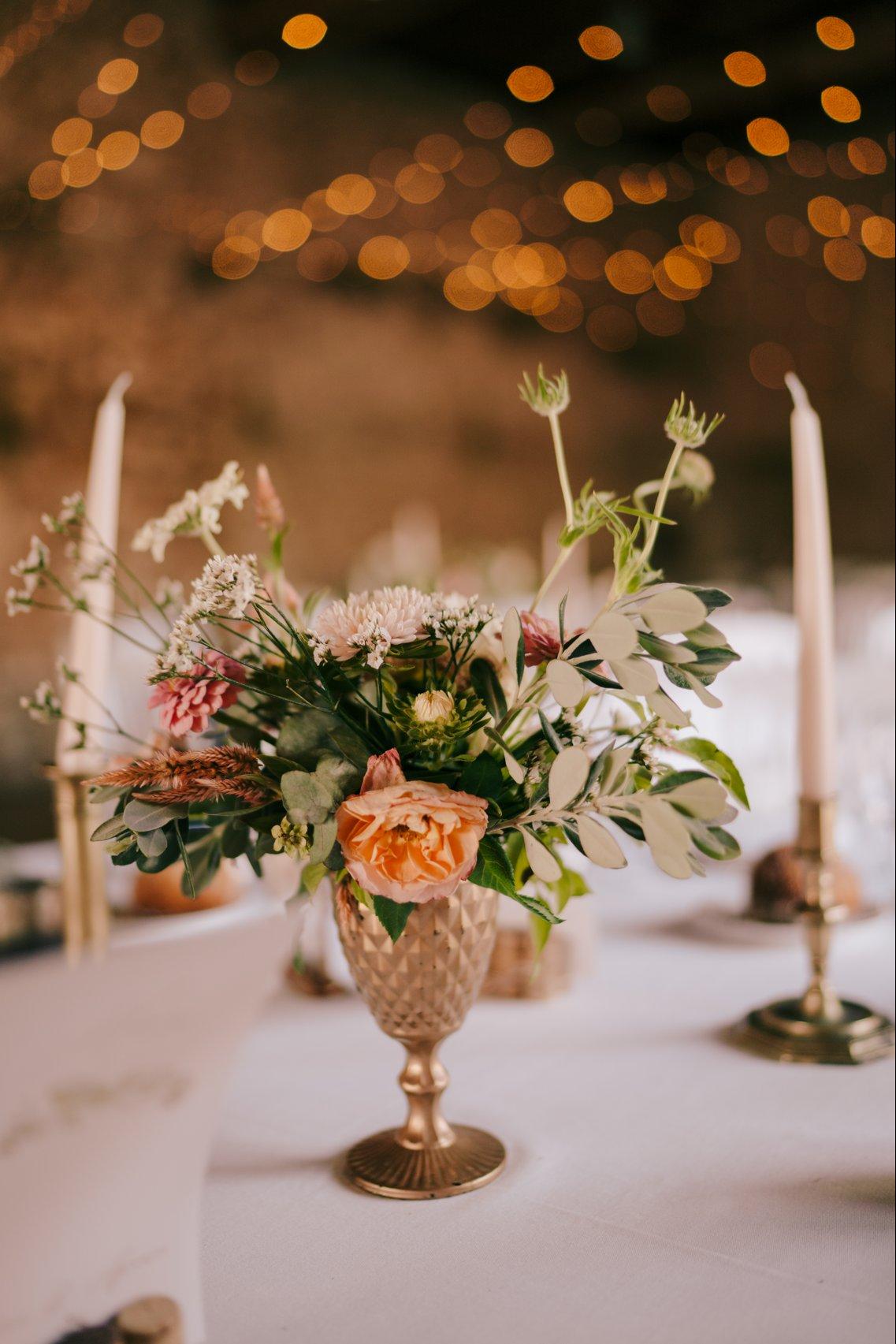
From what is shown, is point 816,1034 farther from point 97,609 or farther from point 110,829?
point 97,609

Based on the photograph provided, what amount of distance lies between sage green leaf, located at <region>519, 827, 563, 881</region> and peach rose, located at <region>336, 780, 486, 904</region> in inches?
1.1

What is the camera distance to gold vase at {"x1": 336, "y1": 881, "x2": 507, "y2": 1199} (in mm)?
645

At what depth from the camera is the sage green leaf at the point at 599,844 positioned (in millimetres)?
548

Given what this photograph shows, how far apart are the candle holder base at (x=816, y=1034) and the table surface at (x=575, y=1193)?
0.05ft

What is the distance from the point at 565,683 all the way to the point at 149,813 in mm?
244

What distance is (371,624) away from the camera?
58 cm

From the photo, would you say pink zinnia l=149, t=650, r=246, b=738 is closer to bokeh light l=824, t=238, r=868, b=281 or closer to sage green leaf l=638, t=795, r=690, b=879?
sage green leaf l=638, t=795, r=690, b=879

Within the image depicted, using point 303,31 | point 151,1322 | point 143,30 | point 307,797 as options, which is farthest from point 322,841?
point 303,31

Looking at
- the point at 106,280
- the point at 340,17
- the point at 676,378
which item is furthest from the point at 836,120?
the point at 106,280

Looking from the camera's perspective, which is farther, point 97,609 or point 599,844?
point 97,609

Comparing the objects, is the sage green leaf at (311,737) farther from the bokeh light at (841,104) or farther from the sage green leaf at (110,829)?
the bokeh light at (841,104)

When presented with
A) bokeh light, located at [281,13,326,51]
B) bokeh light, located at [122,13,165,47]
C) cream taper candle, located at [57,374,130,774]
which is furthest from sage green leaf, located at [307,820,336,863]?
bokeh light, located at [281,13,326,51]

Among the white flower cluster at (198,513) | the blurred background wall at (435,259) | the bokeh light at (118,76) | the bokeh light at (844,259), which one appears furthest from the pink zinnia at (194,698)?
the bokeh light at (844,259)

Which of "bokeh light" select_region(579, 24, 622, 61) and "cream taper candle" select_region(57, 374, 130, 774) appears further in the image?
"bokeh light" select_region(579, 24, 622, 61)
